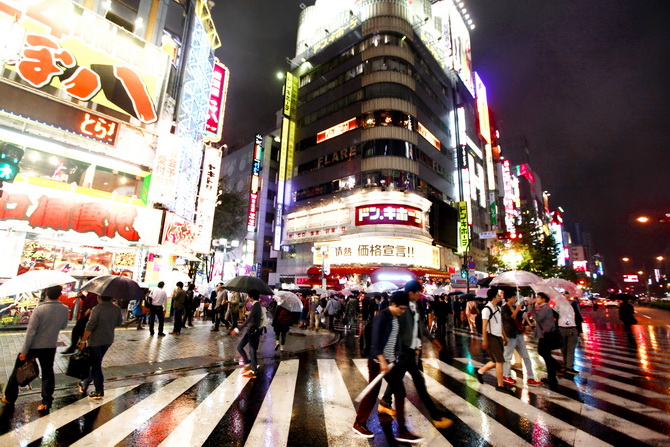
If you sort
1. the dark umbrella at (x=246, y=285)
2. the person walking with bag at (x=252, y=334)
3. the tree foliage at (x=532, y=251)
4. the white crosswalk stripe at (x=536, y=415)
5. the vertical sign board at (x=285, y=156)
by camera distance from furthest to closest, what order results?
the vertical sign board at (x=285, y=156), the tree foliage at (x=532, y=251), the dark umbrella at (x=246, y=285), the person walking with bag at (x=252, y=334), the white crosswalk stripe at (x=536, y=415)

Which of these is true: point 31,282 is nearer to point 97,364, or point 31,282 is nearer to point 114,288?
point 114,288

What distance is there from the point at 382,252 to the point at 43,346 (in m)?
27.2

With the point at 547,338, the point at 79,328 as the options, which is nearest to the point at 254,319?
the point at 79,328

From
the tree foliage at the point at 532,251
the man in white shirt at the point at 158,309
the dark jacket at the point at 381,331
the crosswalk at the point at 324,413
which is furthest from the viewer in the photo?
the tree foliage at the point at 532,251

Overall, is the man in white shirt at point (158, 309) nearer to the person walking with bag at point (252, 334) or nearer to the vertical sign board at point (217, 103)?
the person walking with bag at point (252, 334)

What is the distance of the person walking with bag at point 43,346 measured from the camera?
495 cm

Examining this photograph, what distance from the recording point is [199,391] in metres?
6.13

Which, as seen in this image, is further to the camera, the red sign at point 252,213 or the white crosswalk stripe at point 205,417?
the red sign at point 252,213

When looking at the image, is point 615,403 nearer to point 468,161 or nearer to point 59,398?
point 59,398

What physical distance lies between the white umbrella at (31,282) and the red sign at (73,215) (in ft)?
29.8

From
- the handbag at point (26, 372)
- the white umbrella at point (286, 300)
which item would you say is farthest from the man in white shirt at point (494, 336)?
the handbag at point (26, 372)

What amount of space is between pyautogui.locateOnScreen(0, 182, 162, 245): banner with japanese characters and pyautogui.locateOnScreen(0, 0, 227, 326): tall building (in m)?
0.04

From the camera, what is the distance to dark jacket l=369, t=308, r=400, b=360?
445cm

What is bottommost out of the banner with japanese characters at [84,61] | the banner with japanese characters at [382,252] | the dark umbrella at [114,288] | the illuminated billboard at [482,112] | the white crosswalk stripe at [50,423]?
the white crosswalk stripe at [50,423]
